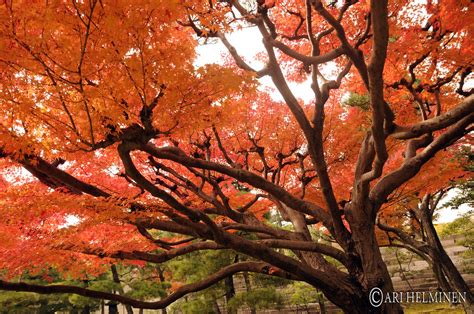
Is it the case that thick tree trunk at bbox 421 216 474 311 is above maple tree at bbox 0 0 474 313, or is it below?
below

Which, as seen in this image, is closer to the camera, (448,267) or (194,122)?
(194,122)

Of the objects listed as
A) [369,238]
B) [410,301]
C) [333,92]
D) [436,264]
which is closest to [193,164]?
[369,238]

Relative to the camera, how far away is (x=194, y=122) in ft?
13.8

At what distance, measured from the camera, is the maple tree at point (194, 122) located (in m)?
3.42

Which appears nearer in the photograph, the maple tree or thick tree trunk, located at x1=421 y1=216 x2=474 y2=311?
the maple tree

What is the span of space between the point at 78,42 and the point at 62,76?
39 cm

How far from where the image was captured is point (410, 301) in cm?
1656

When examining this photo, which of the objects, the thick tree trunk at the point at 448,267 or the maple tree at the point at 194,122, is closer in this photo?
the maple tree at the point at 194,122

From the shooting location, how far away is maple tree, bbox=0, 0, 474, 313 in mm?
3424

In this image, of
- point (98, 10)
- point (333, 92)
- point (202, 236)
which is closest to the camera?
point (98, 10)

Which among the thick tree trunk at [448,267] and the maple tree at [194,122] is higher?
the maple tree at [194,122]

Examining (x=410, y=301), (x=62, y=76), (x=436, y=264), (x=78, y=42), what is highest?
(x=78, y=42)

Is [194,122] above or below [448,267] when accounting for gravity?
above

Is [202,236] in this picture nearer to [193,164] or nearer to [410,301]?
[193,164]
